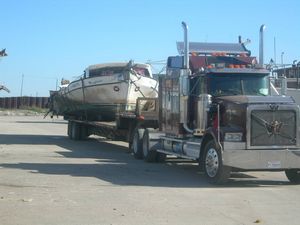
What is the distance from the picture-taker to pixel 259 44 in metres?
15.7

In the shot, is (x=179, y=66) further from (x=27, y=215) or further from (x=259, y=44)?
(x=27, y=215)

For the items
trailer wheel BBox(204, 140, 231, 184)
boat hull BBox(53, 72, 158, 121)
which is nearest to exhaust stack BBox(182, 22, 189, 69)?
trailer wheel BBox(204, 140, 231, 184)

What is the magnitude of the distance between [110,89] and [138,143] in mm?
5949

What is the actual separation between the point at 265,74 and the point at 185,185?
11.8 ft

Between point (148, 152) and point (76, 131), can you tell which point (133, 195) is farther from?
point (76, 131)

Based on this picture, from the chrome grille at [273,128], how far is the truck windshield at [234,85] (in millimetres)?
1483

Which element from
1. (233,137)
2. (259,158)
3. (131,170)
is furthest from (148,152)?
(259,158)

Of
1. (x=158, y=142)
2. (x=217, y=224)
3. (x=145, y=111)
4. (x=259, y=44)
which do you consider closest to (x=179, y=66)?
(x=259, y=44)

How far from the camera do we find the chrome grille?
12586 mm

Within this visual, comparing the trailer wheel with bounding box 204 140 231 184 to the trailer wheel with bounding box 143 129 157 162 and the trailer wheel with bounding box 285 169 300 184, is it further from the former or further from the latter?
the trailer wheel with bounding box 143 129 157 162

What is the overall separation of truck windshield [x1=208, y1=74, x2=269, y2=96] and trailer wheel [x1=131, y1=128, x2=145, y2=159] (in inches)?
208

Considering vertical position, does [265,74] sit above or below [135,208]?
above

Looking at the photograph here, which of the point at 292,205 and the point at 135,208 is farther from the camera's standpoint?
the point at 292,205

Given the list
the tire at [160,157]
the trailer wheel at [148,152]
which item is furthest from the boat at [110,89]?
the tire at [160,157]
